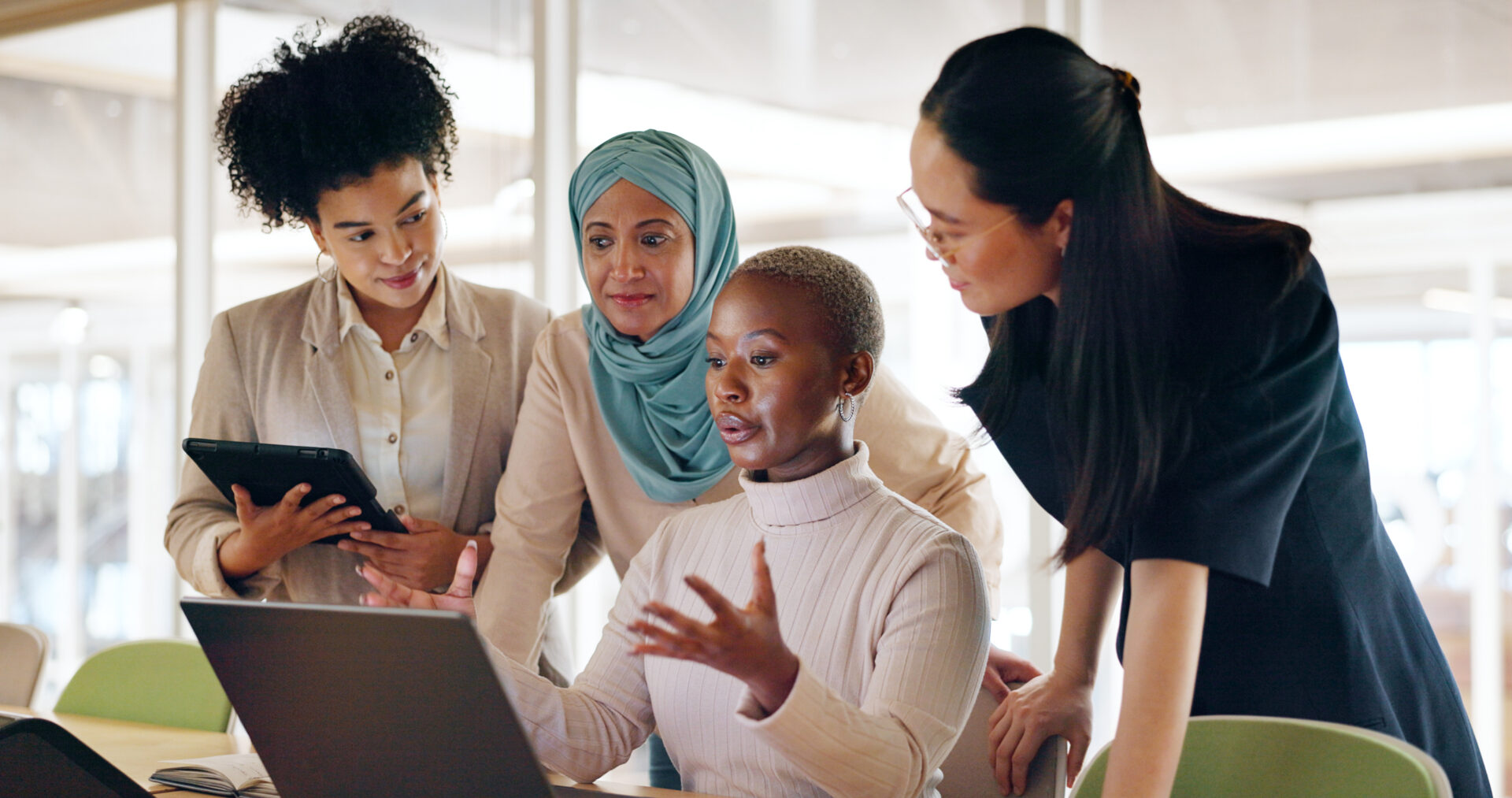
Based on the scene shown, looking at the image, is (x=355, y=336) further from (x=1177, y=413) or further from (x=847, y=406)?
(x=1177, y=413)

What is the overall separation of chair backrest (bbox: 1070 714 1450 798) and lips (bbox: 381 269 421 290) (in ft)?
4.25

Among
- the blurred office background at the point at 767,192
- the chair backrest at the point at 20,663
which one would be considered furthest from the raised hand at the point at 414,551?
the blurred office background at the point at 767,192

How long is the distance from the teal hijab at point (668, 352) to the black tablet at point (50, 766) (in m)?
0.82

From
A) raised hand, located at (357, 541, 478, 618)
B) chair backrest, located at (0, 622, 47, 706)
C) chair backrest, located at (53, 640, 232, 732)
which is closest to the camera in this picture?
raised hand, located at (357, 541, 478, 618)

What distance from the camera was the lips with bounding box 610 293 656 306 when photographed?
183 centimetres

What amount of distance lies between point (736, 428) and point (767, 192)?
1780 millimetres

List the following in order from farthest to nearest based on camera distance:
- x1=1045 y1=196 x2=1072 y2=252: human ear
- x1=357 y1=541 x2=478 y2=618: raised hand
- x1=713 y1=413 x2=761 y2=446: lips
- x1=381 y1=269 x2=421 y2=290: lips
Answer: x1=381 y1=269 x2=421 y2=290: lips < x1=713 y1=413 x2=761 y2=446: lips < x1=357 y1=541 x2=478 y2=618: raised hand < x1=1045 y1=196 x2=1072 y2=252: human ear

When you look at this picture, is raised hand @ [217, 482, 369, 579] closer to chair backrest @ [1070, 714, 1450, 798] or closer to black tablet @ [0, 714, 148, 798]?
black tablet @ [0, 714, 148, 798]

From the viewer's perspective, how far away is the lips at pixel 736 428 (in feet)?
4.79

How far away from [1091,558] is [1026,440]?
16 centimetres

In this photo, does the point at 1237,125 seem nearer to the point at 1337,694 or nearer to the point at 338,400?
the point at 1337,694

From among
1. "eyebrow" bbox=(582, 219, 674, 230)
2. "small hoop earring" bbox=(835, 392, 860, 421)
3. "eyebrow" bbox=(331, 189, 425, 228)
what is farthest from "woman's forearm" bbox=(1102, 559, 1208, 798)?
"eyebrow" bbox=(331, 189, 425, 228)

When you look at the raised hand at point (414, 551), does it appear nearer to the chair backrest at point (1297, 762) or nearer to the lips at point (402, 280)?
the lips at point (402, 280)

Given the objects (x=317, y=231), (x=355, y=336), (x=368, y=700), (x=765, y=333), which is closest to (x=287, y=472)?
(x=355, y=336)
